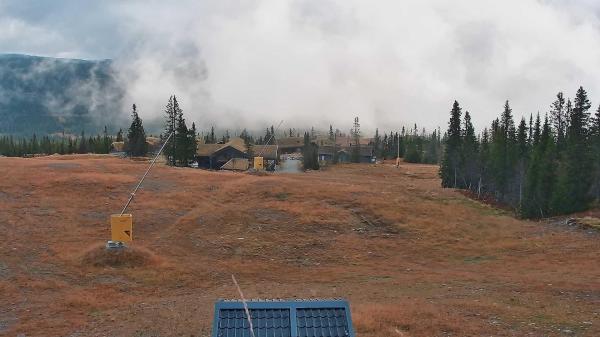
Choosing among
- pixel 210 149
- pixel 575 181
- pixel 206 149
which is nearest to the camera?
pixel 575 181

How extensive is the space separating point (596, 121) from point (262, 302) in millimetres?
70561

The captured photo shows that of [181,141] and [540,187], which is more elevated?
[181,141]

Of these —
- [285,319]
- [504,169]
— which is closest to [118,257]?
[285,319]

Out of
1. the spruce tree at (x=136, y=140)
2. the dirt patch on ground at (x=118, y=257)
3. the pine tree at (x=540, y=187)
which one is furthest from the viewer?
the spruce tree at (x=136, y=140)

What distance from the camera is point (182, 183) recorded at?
5222 cm

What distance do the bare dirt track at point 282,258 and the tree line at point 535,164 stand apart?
955 cm

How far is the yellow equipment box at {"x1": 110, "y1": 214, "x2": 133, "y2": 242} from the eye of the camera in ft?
92.2

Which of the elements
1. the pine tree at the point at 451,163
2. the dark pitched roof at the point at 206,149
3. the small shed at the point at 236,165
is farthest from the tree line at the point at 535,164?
the dark pitched roof at the point at 206,149

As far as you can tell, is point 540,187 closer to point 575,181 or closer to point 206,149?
point 575,181

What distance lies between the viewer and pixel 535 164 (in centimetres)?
6109

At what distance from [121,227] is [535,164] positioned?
5084 centimetres

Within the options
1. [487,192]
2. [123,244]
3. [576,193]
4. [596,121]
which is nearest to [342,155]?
[487,192]

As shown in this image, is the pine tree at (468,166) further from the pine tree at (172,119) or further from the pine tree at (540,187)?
the pine tree at (172,119)

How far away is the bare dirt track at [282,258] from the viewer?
2022 cm
